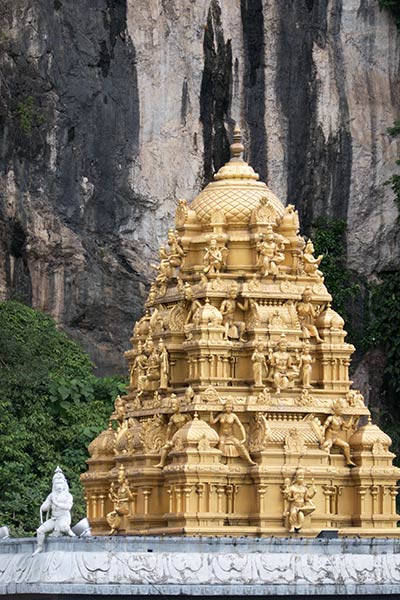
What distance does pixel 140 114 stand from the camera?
8869cm

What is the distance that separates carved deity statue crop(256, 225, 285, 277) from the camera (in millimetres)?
62906

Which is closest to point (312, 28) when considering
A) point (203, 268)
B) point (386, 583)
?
point (203, 268)

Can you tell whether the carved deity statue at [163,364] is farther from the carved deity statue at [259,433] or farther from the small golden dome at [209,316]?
the carved deity statue at [259,433]

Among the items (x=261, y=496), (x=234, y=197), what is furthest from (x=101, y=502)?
(x=234, y=197)

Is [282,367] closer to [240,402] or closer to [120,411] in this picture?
[240,402]

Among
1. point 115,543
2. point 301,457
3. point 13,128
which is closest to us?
point 115,543

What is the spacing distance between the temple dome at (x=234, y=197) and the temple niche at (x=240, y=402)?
0.09 feet

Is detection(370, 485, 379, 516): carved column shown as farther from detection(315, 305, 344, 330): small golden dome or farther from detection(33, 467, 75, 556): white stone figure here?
detection(33, 467, 75, 556): white stone figure

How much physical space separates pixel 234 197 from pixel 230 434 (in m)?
5.14

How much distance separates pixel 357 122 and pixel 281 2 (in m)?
4.02

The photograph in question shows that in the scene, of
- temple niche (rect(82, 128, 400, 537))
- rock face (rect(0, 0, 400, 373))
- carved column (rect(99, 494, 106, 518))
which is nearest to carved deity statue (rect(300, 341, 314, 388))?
temple niche (rect(82, 128, 400, 537))

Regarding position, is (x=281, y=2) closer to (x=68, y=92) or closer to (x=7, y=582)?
(x=68, y=92)

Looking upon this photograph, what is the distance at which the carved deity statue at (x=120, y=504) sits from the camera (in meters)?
62.7

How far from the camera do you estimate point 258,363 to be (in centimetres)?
6200
